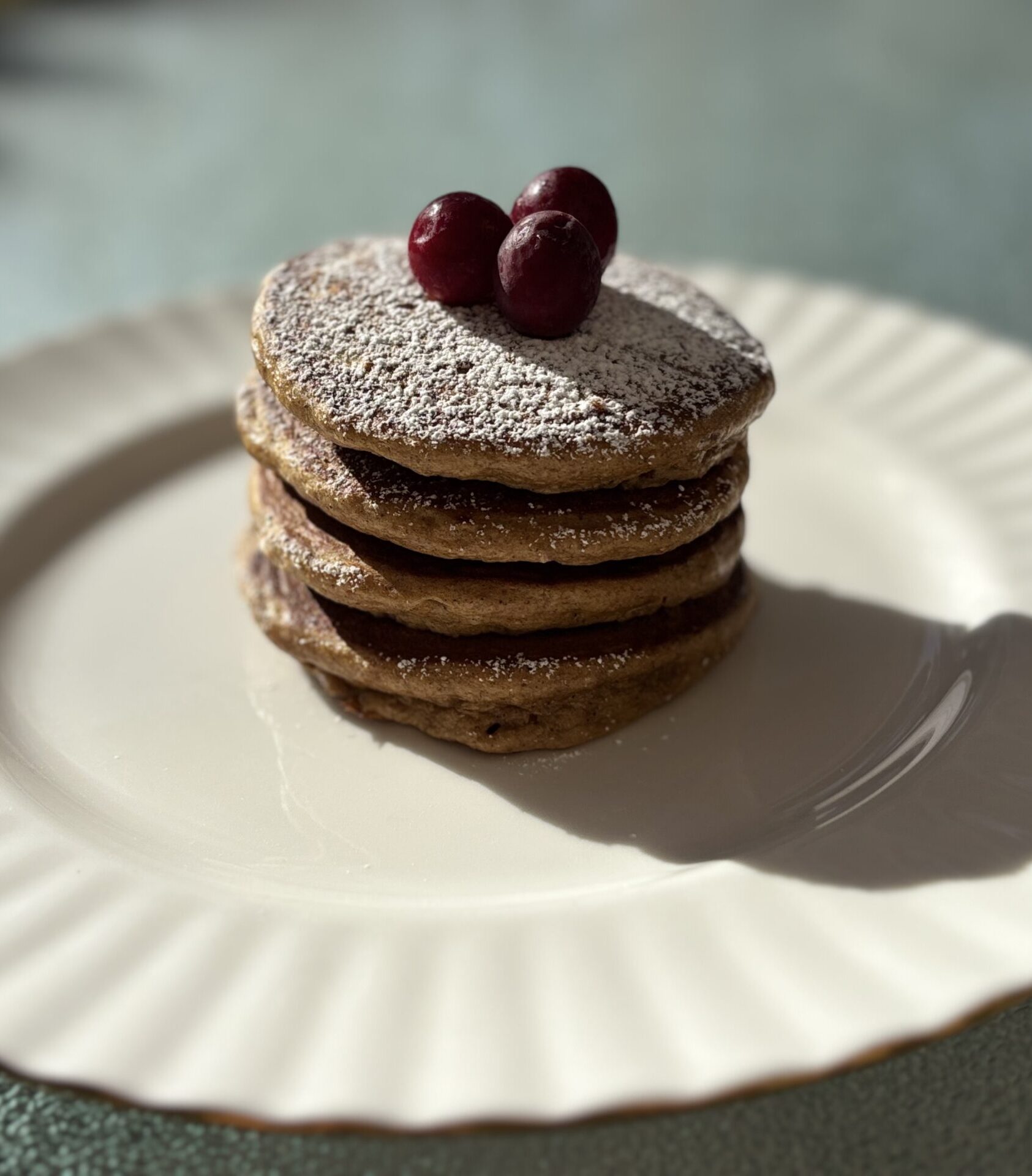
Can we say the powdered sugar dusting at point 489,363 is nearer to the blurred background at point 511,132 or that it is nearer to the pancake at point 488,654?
the pancake at point 488,654

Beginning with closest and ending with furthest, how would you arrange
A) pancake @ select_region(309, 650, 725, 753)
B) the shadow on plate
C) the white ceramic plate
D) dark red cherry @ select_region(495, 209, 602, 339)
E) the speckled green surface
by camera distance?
the white ceramic plate
the shadow on plate
dark red cherry @ select_region(495, 209, 602, 339)
pancake @ select_region(309, 650, 725, 753)
the speckled green surface

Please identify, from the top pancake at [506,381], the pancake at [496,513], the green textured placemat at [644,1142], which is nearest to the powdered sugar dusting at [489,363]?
the top pancake at [506,381]

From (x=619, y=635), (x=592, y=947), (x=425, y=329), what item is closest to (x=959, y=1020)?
(x=592, y=947)

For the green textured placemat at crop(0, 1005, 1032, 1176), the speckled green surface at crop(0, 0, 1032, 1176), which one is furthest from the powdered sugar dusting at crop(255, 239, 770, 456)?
the speckled green surface at crop(0, 0, 1032, 1176)

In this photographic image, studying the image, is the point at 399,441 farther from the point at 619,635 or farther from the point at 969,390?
the point at 969,390

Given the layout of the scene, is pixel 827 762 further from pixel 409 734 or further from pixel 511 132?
pixel 511 132

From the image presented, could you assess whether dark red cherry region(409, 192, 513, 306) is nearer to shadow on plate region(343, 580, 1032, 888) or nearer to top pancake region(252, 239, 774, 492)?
top pancake region(252, 239, 774, 492)

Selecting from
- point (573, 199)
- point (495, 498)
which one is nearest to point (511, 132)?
point (573, 199)
